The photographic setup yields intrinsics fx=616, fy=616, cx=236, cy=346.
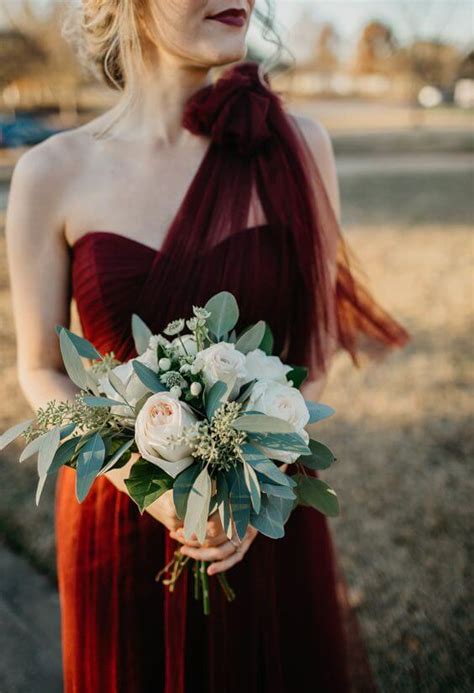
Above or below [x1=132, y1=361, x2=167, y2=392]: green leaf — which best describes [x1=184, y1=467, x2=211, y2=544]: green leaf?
below

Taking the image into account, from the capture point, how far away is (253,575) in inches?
75.6

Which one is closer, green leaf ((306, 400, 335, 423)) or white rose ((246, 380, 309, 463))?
white rose ((246, 380, 309, 463))

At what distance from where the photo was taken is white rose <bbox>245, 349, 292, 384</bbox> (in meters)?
1.37

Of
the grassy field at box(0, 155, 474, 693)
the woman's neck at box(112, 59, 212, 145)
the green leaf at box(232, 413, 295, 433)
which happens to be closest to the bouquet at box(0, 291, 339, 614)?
the green leaf at box(232, 413, 295, 433)

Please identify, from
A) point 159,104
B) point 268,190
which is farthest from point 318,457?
point 159,104

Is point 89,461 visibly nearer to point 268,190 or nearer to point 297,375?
point 297,375

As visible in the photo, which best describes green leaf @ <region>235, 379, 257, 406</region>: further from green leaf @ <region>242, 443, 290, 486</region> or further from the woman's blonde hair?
the woman's blonde hair

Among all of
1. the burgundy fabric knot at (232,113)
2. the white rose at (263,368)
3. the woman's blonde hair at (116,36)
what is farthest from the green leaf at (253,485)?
Answer: the woman's blonde hair at (116,36)

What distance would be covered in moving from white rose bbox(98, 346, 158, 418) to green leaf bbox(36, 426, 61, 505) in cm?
14

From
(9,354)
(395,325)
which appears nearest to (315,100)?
(9,354)

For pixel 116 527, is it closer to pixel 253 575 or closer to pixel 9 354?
pixel 253 575

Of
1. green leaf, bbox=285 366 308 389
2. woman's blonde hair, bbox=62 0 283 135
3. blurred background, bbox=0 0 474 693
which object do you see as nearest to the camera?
green leaf, bbox=285 366 308 389

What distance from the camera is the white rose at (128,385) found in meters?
1.34

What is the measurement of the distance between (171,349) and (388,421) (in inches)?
144
